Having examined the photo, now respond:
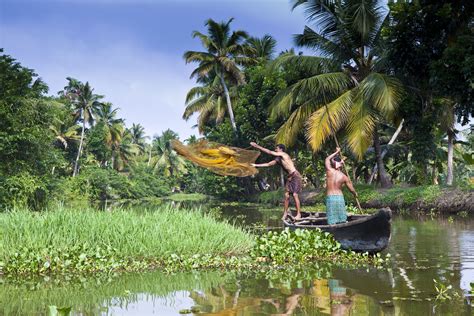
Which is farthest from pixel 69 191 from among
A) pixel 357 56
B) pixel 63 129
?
pixel 357 56

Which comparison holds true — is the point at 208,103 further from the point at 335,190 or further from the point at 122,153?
the point at 335,190

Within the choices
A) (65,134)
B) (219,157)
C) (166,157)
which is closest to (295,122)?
(219,157)

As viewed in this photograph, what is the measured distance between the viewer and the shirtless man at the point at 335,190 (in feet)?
30.9

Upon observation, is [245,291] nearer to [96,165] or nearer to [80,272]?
[80,272]

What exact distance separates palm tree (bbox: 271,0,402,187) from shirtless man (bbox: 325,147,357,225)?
8.75 m

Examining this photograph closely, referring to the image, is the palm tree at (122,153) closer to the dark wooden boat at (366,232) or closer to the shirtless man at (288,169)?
the shirtless man at (288,169)

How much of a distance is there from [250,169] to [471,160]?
15.4 ft

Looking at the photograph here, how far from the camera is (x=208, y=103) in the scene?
37.5 m

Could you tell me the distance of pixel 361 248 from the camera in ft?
28.5

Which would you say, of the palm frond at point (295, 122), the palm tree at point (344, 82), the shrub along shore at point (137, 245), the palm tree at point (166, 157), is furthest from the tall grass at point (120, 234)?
the palm tree at point (166, 157)

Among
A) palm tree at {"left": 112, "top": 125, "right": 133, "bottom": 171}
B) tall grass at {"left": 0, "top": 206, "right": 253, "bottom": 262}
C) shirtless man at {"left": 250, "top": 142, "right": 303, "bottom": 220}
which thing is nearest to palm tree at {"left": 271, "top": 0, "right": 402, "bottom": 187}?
shirtless man at {"left": 250, "top": 142, "right": 303, "bottom": 220}

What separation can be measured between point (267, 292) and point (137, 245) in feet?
9.88

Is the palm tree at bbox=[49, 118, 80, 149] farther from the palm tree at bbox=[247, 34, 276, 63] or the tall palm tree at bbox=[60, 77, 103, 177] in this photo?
the palm tree at bbox=[247, 34, 276, 63]

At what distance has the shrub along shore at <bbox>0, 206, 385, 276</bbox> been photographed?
7656 millimetres
